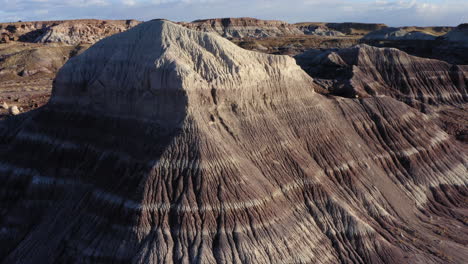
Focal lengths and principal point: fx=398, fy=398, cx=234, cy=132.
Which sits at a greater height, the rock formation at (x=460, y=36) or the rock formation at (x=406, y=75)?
the rock formation at (x=460, y=36)

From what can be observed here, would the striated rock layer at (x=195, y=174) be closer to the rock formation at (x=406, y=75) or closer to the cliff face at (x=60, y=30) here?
the rock formation at (x=406, y=75)

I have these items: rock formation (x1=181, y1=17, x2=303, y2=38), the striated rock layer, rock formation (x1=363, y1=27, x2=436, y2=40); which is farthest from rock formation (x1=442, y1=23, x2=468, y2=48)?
rock formation (x1=181, y1=17, x2=303, y2=38)

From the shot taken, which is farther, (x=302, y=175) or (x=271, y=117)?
(x=271, y=117)

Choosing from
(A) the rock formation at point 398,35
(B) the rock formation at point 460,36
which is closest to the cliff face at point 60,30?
(A) the rock formation at point 398,35

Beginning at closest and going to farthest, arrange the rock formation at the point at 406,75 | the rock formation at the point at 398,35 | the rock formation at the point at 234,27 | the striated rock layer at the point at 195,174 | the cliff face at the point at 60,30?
the striated rock layer at the point at 195,174
the rock formation at the point at 406,75
the cliff face at the point at 60,30
the rock formation at the point at 398,35
the rock formation at the point at 234,27

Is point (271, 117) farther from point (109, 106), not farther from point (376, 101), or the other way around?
point (376, 101)

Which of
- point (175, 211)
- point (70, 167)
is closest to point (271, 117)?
point (175, 211)

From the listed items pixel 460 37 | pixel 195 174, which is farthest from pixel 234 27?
pixel 195 174

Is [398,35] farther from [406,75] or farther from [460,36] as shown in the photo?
[406,75]
